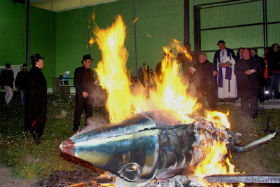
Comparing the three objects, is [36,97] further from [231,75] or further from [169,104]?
[231,75]

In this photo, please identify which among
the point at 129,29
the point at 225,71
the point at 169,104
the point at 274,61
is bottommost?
the point at 169,104

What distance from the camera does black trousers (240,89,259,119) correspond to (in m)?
7.77

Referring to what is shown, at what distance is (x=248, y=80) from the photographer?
7723 mm

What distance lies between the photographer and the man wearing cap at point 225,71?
9.06m

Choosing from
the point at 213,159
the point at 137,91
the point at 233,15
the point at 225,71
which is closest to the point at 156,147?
the point at 213,159

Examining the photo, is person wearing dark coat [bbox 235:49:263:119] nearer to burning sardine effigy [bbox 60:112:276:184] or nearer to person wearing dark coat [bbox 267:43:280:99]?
person wearing dark coat [bbox 267:43:280:99]

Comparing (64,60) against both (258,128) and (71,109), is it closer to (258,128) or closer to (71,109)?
(71,109)

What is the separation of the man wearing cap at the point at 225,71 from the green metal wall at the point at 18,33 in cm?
1392

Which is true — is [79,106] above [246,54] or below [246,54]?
below

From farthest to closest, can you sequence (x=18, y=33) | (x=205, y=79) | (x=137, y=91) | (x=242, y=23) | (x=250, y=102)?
(x=18, y=33), (x=242, y=23), (x=137, y=91), (x=205, y=79), (x=250, y=102)

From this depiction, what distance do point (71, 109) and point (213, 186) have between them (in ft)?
30.6

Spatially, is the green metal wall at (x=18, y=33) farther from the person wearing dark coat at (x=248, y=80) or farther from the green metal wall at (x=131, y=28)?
the person wearing dark coat at (x=248, y=80)

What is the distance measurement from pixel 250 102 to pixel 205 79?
4.55 ft

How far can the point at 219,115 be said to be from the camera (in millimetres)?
3918
